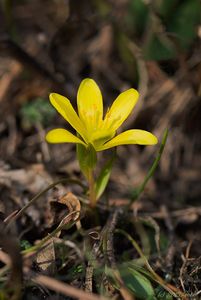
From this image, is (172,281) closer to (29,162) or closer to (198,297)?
(198,297)

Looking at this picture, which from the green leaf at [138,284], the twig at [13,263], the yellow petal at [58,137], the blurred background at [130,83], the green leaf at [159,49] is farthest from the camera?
the green leaf at [159,49]

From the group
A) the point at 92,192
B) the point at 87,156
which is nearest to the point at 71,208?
the point at 92,192

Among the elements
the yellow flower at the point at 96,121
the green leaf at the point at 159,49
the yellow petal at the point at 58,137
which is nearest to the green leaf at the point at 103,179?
the yellow flower at the point at 96,121

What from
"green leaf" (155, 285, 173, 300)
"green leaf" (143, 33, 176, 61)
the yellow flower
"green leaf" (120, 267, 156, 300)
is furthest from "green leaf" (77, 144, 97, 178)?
"green leaf" (143, 33, 176, 61)

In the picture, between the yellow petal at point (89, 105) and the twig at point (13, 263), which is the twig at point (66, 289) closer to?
the twig at point (13, 263)

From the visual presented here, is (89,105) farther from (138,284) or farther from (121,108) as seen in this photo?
(138,284)

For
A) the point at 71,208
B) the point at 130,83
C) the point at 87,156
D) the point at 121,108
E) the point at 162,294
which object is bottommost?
the point at 162,294
